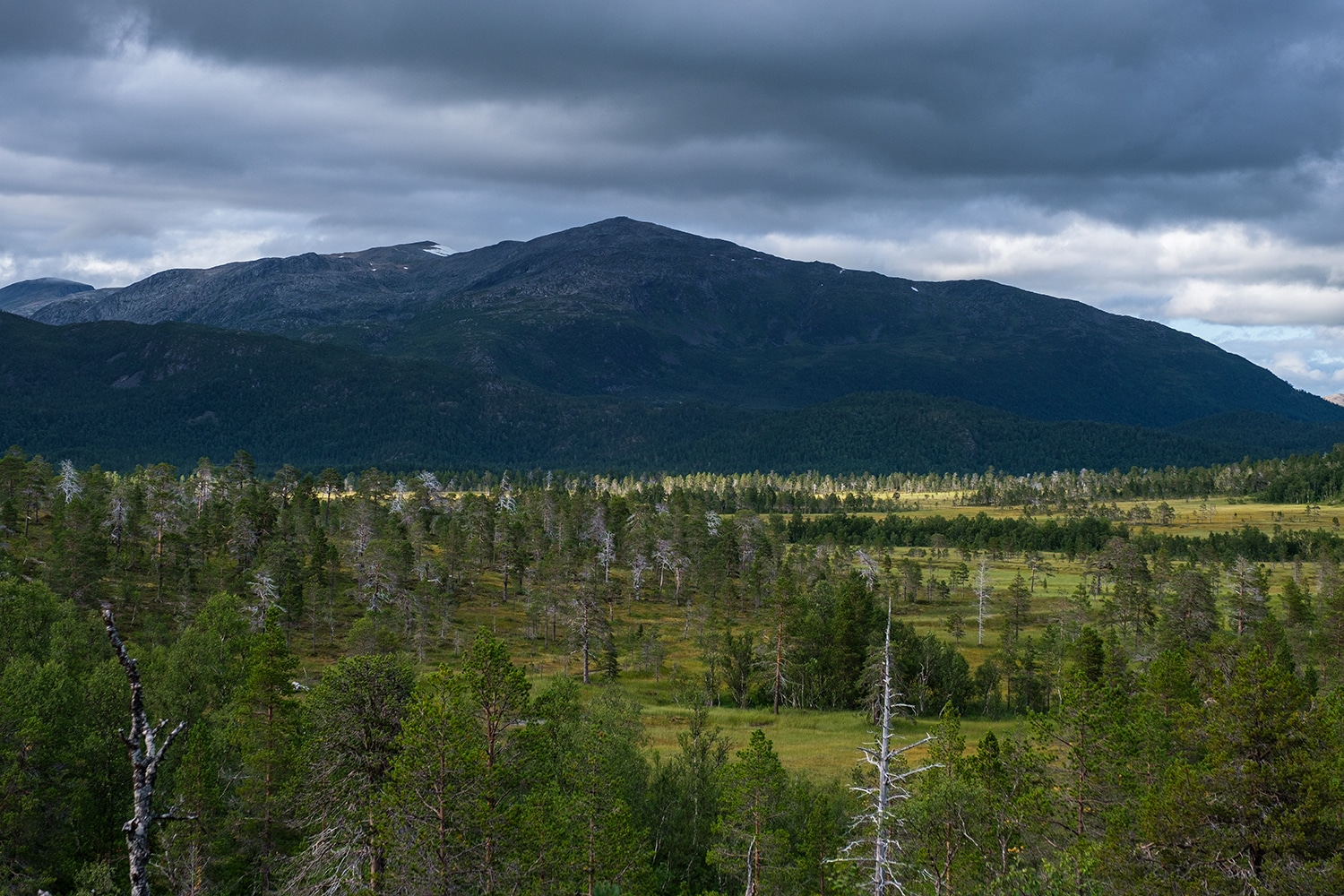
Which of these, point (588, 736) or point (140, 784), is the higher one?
point (140, 784)

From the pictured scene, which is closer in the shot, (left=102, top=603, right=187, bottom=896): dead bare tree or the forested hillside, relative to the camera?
(left=102, top=603, right=187, bottom=896): dead bare tree

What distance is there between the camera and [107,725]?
4562cm

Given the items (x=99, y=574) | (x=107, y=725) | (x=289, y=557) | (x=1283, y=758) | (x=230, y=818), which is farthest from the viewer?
(x=289, y=557)

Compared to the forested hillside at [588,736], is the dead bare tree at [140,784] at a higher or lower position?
higher

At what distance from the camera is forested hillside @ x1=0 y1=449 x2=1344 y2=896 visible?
97.3 ft

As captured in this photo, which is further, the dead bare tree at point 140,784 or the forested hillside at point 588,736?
the forested hillside at point 588,736

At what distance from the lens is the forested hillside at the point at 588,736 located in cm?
2967

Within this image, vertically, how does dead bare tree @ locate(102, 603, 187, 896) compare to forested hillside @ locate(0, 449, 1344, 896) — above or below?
above

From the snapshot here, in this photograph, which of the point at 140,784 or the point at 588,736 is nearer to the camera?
the point at 140,784

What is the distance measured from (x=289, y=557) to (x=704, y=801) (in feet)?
218

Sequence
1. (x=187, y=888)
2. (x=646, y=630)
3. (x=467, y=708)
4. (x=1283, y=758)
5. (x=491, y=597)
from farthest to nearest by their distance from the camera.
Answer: (x=491, y=597) < (x=646, y=630) < (x=187, y=888) < (x=467, y=708) < (x=1283, y=758)

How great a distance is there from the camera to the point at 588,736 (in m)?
45.1

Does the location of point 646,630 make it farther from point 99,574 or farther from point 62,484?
point 62,484

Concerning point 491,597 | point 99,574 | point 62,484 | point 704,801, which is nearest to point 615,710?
point 704,801
